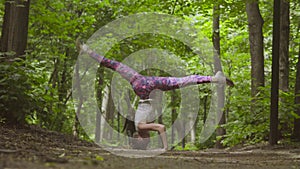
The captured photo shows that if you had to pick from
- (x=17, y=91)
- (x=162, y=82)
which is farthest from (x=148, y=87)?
(x=17, y=91)

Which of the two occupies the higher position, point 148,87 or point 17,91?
point 148,87

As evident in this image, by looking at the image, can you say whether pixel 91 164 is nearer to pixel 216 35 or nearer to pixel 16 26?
pixel 16 26

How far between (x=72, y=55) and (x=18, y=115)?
11.3m

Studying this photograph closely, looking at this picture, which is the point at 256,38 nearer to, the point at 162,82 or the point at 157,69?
the point at 162,82

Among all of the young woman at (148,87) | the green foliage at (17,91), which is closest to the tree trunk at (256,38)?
the young woman at (148,87)

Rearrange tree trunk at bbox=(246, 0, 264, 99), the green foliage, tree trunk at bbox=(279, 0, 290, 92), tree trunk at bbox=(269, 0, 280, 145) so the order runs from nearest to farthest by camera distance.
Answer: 1. the green foliage
2. tree trunk at bbox=(269, 0, 280, 145)
3. tree trunk at bbox=(279, 0, 290, 92)
4. tree trunk at bbox=(246, 0, 264, 99)

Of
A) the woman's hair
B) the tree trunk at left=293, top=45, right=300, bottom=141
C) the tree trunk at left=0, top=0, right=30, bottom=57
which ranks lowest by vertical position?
the woman's hair

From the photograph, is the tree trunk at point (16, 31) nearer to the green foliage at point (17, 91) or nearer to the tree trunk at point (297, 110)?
the green foliage at point (17, 91)

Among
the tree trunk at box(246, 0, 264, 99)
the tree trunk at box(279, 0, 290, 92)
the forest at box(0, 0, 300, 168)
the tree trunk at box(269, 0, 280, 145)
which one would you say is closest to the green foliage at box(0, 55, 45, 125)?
the forest at box(0, 0, 300, 168)

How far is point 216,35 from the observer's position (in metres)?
16.3

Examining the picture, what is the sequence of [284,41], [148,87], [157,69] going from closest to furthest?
[148,87], [284,41], [157,69]

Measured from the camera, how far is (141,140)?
679cm

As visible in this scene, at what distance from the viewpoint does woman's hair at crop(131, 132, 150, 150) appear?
6.77m

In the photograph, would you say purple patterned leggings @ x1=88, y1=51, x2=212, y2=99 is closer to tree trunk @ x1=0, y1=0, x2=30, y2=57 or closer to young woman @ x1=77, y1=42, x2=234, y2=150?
young woman @ x1=77, y1=42, x2=234, y2=150
